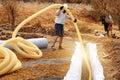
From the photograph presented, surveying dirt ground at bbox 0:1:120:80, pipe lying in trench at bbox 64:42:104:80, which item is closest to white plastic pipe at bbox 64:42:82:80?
pipe lying in trench at bbox 64:42:104:80

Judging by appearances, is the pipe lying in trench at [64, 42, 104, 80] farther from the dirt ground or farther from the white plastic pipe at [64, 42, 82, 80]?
the dirt ground

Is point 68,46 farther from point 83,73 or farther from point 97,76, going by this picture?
point 97,76

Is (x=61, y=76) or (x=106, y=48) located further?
(x=106, y=48)

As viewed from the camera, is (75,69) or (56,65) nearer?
(75,69)

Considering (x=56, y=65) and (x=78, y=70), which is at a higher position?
(x=78, y=70)

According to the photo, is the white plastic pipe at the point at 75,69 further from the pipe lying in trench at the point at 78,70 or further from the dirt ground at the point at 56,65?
Answer: the dirt ground at the point at 56,65

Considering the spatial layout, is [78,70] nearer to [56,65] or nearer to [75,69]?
[75,69]

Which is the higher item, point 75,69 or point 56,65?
point 75,69

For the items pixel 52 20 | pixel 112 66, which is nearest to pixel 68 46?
pixel 112 66

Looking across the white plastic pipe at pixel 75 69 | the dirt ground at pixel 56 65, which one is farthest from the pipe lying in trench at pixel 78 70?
the dirt ground at pixel 56 65

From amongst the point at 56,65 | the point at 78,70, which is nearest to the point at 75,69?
the point at 78,70

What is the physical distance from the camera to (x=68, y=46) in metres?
15.9

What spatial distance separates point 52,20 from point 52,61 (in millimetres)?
14827

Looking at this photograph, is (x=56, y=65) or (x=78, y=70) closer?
(x=78, y=70)
